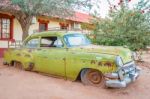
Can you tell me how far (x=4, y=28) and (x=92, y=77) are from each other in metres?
9.08

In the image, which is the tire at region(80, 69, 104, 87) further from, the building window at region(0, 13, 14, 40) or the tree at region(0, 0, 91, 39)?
the building window at region(0, 13, 14, 40)

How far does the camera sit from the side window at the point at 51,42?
8.94 metres

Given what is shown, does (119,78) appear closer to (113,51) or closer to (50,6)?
(113,51)

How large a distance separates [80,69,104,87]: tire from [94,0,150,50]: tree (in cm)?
548

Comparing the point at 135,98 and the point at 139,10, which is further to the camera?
the point at 139,10

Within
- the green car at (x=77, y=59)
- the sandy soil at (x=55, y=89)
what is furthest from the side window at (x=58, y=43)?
the sandy soil at (x=55, y=89)

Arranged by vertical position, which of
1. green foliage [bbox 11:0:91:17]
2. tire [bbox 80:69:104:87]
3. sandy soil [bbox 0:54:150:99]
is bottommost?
sandy soil [bbox 0:54:150:99]

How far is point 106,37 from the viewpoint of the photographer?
13375 mm

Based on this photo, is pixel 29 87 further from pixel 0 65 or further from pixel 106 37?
pixel 106 37

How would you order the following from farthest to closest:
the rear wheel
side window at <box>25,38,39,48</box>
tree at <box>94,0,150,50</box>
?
tree at <box>94,0,150,50</box> → the rear wheel → side window at <box>25,38,39,48</box>

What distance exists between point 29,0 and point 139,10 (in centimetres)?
556

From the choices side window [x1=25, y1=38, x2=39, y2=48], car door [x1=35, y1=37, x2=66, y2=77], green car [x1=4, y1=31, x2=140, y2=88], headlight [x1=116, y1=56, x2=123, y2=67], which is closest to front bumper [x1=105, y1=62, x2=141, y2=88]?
green car [x1=4, y1=31, x2=140, y2=88]

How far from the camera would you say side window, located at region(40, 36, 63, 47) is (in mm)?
8939

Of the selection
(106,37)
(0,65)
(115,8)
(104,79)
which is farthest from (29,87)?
(115,8)
